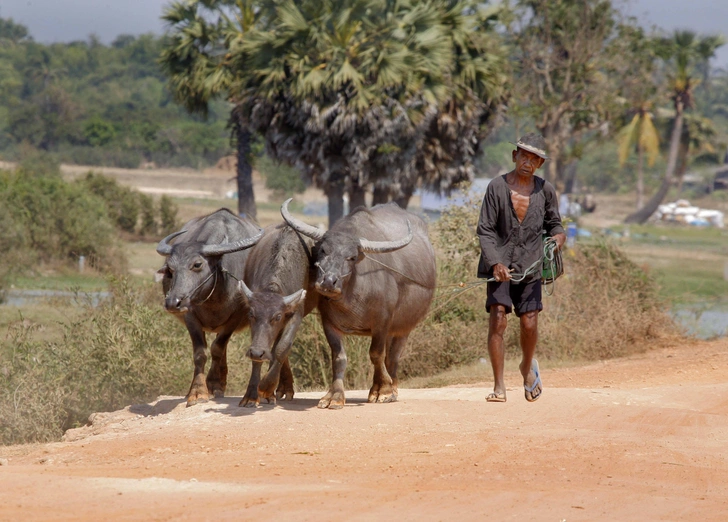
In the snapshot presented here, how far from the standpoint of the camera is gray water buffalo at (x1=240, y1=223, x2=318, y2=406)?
9.18 m

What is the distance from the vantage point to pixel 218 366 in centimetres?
1086

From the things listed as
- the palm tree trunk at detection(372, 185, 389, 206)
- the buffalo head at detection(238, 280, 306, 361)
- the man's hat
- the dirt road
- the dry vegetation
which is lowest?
the dry vegetation

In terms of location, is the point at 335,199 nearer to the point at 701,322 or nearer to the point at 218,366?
the point at 701,322

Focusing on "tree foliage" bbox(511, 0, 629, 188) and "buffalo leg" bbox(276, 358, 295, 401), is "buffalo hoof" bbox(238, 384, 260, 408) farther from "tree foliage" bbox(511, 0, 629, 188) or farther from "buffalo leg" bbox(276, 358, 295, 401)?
"tree foliage" bbox(511, 0, 629, 188)

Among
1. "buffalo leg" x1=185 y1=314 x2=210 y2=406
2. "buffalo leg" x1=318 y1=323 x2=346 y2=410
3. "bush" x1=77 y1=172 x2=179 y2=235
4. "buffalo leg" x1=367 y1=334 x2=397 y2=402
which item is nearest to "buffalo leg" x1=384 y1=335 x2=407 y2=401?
"buffalo leg" x1=367 y1=334 x2=397 y2=402

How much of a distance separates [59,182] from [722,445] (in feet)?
88.2

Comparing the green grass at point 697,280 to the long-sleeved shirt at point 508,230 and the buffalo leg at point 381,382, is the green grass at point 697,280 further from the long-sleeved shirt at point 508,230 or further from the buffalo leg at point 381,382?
the long-sleeved shirt at point 508,230

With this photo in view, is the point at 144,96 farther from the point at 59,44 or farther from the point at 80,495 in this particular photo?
the point at 80,495

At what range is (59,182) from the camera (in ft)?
105

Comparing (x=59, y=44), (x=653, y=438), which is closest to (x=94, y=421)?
(x=653, y=438)

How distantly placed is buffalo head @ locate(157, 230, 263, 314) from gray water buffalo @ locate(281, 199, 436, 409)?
2.59ft

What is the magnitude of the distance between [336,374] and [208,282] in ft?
5.03

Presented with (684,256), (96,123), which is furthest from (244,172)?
(96,123)

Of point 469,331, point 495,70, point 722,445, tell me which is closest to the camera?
point 722,445
